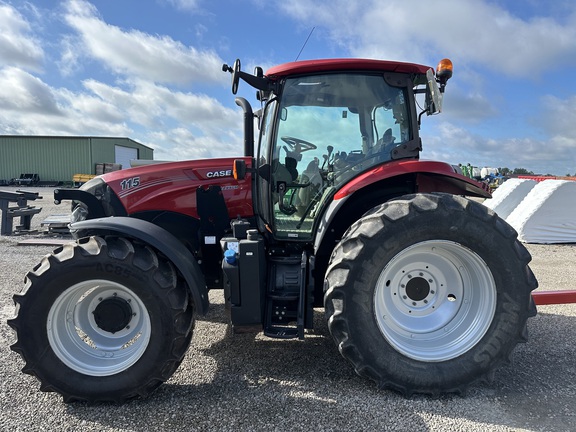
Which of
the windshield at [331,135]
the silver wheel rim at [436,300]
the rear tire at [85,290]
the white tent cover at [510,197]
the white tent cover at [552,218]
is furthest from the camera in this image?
the white tent cover at [510,197]

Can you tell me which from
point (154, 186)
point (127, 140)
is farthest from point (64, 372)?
point (127, 140)

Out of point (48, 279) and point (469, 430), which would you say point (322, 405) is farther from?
point (48, 279)

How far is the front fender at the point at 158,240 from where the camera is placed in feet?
8.71

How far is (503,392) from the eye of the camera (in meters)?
2.79

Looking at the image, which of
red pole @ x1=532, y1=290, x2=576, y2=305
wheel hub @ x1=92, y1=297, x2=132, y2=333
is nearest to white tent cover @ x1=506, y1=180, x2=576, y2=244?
red pole @ x1=532, y1=290, x2=576, y2=305

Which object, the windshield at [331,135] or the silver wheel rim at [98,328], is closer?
the silver wheel rim at [98,328]

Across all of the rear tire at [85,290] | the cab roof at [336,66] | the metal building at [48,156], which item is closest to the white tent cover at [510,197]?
the cab roof at [336,66]

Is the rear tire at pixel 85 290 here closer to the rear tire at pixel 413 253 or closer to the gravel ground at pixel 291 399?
the gravel ground at pixel 291 399

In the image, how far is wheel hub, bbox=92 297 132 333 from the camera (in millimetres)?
2727

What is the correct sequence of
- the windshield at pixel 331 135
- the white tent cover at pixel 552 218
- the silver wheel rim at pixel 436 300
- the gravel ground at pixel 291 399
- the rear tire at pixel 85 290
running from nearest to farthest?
the gravel ground at pixel 291 399 → the rear tire at pixel 85 290 → the silver wheel rim at pixel 436 300 → the windshield at pixel 331 135 → the white tent cover at pixel 552 218

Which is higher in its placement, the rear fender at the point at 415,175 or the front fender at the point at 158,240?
the rear fender at the point at 415,175

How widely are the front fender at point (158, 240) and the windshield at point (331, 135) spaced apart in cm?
98

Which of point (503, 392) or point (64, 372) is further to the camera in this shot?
point (503, 392)

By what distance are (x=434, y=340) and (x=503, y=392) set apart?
0.59 metres
